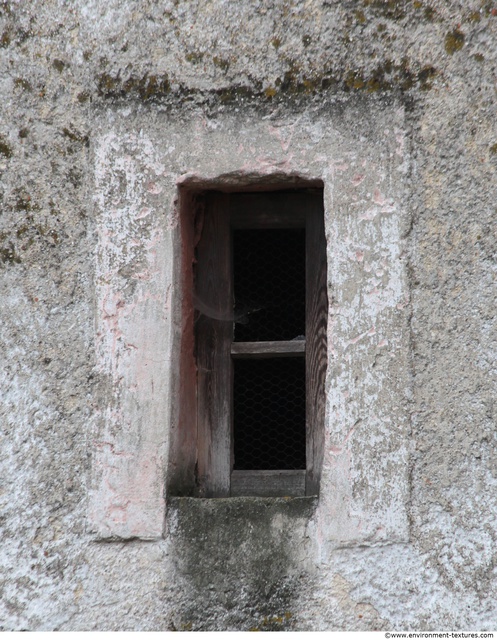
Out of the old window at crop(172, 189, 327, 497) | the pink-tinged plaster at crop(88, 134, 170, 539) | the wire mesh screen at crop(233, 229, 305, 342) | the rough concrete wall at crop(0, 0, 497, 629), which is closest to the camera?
the rough concrete wall at crop(0, 0, 497, 629)

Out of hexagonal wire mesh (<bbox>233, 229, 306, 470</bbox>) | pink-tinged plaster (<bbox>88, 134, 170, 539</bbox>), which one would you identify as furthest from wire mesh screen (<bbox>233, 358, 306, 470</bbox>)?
pink-tinged plaster (<bbox>88, 134, 170, 539</bbox>)

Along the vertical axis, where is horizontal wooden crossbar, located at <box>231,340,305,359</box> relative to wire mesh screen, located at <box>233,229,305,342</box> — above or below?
below

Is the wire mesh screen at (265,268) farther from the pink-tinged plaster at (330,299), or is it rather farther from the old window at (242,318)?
the pink-tinged plaster at (330,299)

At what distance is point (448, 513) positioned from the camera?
242 cm

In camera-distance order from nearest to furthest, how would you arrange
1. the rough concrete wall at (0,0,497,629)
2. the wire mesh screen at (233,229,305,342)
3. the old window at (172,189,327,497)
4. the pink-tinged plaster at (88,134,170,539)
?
the rough concrete wall at (0,0,497,629), the pink-tinged plaster at (88,134,170,539), the old window at (172,189,327,497), the wire mesh screen at (233,229,305,342)

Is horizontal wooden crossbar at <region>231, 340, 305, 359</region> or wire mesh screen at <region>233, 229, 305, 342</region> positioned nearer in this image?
horizontal wooden crossbar at <region>231, 340, 305, 359</region>

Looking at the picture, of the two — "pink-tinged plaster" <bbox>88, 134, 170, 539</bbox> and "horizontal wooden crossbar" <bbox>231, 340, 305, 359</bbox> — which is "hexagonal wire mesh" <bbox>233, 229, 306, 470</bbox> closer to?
"horizontal wooden crossbar" <bbox>231, 340, 305, 359</bbox>

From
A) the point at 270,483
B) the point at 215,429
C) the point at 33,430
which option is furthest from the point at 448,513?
the point at 33,430

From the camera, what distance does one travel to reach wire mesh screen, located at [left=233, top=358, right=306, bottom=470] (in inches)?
120

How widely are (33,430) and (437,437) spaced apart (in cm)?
123

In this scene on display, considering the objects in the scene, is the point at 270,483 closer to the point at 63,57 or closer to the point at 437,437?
the point at 437,437

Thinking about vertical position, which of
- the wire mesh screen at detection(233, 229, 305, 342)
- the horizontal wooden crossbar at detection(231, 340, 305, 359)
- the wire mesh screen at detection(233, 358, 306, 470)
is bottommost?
the wire mesh screen at detection(233, 358, 306, 470)

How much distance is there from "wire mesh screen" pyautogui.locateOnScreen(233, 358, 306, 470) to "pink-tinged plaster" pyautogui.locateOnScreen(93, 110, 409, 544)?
51cm

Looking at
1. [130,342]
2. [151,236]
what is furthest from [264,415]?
[151,236]
